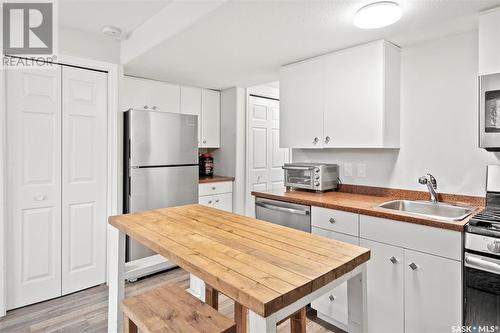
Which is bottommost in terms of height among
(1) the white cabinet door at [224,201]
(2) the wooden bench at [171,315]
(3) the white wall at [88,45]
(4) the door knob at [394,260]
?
(2) the wooden bench at [171,315]

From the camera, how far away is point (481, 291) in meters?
1.50

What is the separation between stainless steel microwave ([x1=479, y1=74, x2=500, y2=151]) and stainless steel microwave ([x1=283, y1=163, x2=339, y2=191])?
1.12 metres

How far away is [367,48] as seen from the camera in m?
2.27

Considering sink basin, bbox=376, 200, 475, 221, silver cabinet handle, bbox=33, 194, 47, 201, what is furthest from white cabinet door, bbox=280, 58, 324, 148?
silver cabinet handle, bbox=33, 194, 47, 201

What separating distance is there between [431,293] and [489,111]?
1.12 meters

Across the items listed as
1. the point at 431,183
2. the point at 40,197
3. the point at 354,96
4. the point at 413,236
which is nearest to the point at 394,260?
the point at 413,236

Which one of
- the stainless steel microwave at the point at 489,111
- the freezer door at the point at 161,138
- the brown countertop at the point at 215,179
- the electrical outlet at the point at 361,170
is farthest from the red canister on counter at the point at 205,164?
the stainless steel microwave at the point at 489,111

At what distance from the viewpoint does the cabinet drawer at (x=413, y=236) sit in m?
1.59

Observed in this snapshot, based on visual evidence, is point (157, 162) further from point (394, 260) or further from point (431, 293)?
point (431, 293)

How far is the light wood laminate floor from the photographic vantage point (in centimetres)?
215

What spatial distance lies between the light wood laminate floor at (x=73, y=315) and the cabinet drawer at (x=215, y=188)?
115cm

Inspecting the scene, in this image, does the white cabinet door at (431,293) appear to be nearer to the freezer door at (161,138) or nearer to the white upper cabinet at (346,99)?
the white upper cabinet at (346,99)

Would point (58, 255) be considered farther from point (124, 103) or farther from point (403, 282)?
point (403, 282)

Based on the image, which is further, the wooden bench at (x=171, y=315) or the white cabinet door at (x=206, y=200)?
the white cabinet door at (x=206, y=200)
